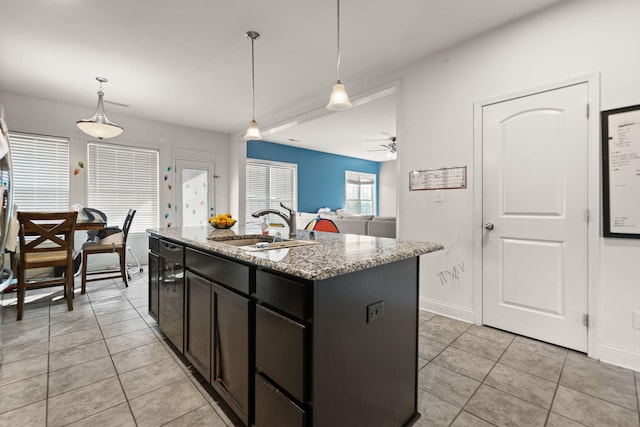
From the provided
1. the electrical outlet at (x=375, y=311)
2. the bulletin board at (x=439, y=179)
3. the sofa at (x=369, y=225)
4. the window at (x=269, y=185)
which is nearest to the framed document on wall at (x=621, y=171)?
the bulletin board at (x=439, y=179)

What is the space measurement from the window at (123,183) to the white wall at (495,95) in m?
4.46

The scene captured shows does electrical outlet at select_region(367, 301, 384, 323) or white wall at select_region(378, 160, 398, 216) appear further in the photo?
white wall at select_region(378, 160, 398, 216)

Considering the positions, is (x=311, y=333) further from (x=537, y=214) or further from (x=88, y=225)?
(x=88, y=225)

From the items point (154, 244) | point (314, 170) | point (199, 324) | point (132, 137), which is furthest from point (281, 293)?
point (314, 170)

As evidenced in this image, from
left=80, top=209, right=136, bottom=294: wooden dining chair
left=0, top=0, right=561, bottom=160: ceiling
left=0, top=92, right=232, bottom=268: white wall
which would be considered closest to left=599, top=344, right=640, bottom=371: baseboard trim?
left=0, top=0, right=561, bottom=160: ceiling

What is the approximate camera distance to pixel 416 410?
1.50m

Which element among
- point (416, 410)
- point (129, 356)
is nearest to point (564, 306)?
point (416, 410)

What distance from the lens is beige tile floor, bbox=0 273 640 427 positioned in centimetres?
149

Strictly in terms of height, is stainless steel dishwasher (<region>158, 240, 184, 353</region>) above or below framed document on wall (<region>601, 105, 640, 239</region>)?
below

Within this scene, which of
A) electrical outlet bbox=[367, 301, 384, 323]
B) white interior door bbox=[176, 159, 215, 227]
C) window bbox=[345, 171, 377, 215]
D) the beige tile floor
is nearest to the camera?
electrical outlet bbox=[367, 301, 384, 323]

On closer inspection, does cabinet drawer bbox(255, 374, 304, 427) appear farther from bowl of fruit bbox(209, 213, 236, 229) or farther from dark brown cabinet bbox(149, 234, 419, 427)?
bowl of fruit bbox(209, 213, 236, 229)

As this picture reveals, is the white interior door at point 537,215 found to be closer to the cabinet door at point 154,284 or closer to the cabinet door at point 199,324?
the cabinet door at point 199,324

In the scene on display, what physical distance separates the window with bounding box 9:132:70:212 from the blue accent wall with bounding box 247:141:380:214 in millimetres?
3249

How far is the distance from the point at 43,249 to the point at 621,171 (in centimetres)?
478
